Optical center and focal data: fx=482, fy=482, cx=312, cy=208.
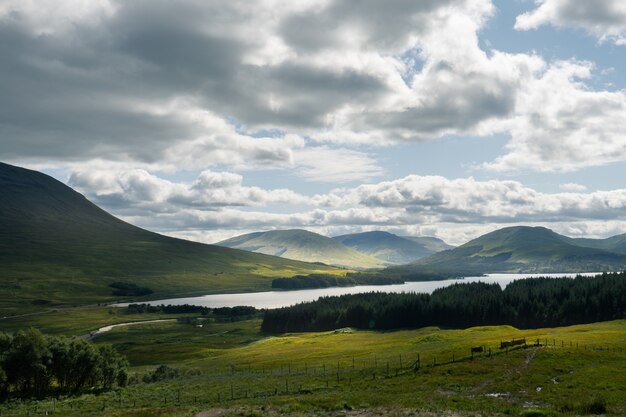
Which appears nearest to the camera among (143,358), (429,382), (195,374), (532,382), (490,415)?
(490,415)

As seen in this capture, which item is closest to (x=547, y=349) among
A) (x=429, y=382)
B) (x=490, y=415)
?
(x=429, y=382)

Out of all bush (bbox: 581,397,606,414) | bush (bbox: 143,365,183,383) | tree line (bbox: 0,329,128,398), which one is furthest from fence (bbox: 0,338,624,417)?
bush (bbox: 581,397,606,414)

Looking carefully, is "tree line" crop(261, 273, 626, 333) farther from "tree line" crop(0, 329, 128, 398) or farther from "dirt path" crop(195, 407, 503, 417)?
"dirt path" crop(195, 407, 503, 417)

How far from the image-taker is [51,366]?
85.7 meters

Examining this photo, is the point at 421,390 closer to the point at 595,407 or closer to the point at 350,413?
the point at 350,413

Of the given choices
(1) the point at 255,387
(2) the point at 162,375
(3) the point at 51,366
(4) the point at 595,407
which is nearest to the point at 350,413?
(4) the point at 595,407

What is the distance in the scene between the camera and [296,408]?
4662cm

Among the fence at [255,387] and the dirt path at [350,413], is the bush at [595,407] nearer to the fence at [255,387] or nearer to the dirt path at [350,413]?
the dirt path at [350,413]

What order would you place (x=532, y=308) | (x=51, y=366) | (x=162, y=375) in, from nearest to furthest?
1. (x=51, y=366)
2. (x=162, y=375)
3. (x=532, y=308)

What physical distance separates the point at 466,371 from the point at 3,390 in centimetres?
7537

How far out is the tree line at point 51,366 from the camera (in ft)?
267

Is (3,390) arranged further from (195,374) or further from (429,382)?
(429,382)

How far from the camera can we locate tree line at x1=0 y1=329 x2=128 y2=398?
267 feet

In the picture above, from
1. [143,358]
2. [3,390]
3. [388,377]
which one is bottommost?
[143,358]
